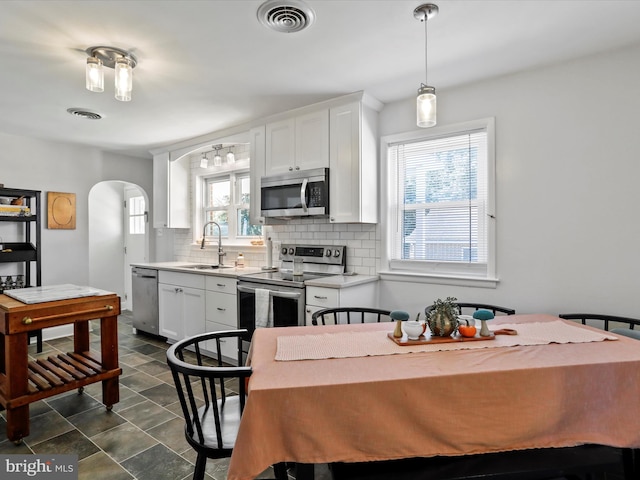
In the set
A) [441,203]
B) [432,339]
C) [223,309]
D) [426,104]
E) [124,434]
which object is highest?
[426,104]

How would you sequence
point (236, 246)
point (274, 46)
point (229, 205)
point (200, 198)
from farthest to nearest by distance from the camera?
1. point (200, 198)
2. point (229, 205)
3. point (236, 246)
4. point (274, 46)

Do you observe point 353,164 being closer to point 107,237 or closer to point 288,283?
point 288,283

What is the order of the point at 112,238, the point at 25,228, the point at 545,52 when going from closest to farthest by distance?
the point at 545,52 → the point at 25,228 → the point at 112,238

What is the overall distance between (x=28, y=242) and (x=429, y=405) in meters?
4.77

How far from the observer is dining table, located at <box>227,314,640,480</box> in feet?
3.97

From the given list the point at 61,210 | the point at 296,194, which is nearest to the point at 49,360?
the point at 296,194

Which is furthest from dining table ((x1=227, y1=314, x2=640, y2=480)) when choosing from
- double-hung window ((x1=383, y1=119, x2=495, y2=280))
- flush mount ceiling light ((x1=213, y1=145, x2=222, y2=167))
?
flush mount ceiling light ((x1=213, y1=145, x2=222, y2=167))

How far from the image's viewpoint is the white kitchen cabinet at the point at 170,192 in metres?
4.88

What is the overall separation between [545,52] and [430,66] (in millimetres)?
711

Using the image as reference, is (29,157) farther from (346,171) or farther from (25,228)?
(346,171)

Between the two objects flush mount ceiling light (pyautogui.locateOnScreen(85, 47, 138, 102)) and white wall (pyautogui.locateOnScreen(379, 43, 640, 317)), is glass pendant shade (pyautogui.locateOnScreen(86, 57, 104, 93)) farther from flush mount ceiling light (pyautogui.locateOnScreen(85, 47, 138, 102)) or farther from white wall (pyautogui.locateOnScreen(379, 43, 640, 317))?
Result: white wall (pyautogui.locateOnScreen(379, 43, 640, 317))

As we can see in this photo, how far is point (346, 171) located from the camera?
3.14 meters

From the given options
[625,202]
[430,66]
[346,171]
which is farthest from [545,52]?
[346,171]

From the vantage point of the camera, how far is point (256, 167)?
3.76 metres
